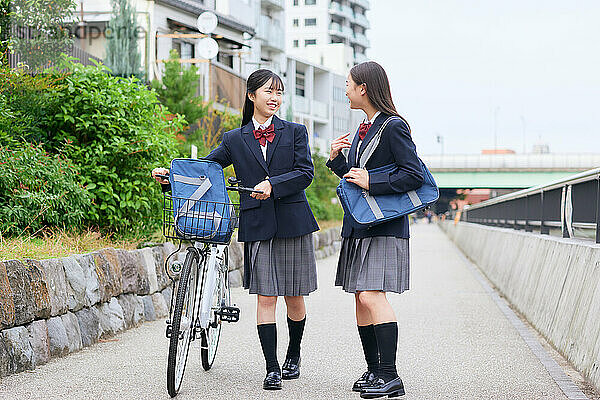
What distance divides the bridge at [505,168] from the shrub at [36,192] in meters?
56.1

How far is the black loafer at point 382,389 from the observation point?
5.38 metres

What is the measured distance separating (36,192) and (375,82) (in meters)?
4.48

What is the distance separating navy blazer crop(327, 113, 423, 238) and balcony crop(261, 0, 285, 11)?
52.6 meters

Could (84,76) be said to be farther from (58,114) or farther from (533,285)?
(533,285)

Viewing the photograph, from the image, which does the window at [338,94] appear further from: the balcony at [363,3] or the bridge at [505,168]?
the balcony at [363,3]

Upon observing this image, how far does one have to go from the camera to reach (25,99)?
989 centimetres

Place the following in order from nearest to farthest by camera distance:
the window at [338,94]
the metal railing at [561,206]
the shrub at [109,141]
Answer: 1. the metal railing at [561,206]
2. the shrub at [109,141]
3. the window at [338,94]

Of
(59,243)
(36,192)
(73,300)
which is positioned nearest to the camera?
(73,300)

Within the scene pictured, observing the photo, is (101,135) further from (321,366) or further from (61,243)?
(321,366)

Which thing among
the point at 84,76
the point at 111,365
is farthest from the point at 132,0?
the point at 111,365

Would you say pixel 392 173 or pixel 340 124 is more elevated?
pixel 340 124

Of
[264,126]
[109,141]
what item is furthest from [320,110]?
[264,126]

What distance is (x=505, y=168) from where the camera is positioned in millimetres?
66125

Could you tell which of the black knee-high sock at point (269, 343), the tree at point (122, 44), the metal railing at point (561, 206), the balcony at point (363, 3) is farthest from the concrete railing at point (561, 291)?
the balcony at point (363, 3)
